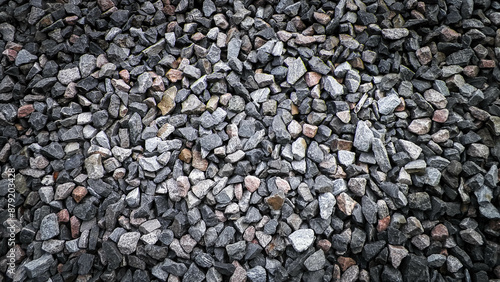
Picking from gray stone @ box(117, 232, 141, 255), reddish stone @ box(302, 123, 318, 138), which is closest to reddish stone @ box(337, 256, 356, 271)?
reddish stone @ box(302, 123, 318, 138)

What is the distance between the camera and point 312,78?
1.65 m

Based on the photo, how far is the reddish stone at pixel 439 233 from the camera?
145 centimetres

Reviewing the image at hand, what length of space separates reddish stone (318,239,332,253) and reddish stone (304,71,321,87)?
2.63 ft

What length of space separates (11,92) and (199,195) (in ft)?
4.02

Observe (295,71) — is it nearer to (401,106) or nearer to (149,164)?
(401,106)

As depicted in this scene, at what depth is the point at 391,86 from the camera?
164cm

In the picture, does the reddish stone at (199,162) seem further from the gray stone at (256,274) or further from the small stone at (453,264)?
the small stone at (453,264)

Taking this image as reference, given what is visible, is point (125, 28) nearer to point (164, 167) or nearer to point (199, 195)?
point (164, 167)

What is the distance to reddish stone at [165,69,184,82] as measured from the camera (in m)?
1.66

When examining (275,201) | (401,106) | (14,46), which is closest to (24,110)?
(14,46)

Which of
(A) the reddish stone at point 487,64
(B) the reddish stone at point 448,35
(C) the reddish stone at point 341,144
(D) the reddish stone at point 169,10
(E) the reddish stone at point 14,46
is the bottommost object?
(C) the reddish stone at point 341,144

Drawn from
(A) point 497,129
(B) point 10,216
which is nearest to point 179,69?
(B) point 10,216

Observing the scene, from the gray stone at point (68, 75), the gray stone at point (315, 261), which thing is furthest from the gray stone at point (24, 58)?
the gray stone at point (315, 261)

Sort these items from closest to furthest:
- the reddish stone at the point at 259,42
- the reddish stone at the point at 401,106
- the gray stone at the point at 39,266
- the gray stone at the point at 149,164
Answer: the gray stone at the point at 39,266 < the gray stone at the point at 149,164 < the reddish stone at the point at 401,106 < the reddish stone at the point at 259,42
